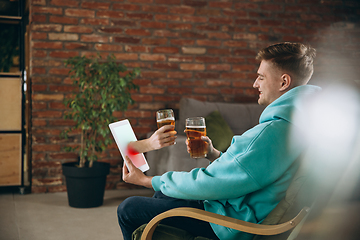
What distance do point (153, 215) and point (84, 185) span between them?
1.77 m

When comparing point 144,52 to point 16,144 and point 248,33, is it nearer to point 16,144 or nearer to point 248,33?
point 248,33

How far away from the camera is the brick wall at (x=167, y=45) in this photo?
3377 millimetres

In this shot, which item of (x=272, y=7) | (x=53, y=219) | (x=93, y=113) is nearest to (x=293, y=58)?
(x=93, y=113)

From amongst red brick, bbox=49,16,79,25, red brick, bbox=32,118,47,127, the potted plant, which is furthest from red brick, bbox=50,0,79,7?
red brick, bbox=32,118,47,127

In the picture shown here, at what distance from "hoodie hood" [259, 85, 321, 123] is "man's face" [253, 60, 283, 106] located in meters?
0.14

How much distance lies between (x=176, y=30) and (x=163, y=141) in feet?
8.29

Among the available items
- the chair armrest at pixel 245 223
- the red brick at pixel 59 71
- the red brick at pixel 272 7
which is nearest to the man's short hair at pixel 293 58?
the chair armrest at pixel 245 223

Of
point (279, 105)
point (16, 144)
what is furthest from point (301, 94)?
point (16, 144)

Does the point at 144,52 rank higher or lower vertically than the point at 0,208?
higher

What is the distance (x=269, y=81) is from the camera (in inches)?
50.4

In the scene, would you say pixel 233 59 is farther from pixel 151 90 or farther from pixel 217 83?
pixel 151 90

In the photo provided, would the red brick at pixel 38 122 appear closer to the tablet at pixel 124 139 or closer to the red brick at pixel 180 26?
the red brick at pixel 180 26

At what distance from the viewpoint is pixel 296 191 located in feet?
3.49

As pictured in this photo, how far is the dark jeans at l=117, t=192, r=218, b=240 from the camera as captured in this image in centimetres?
128
